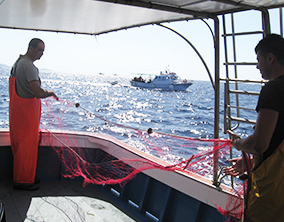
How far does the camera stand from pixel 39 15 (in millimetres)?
3256

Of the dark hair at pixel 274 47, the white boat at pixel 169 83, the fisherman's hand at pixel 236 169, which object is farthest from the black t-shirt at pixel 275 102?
the white boat at pixel 169 83

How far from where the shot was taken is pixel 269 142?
123 cm

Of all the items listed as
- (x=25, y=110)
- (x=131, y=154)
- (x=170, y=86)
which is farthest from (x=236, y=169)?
(x=170, y=86)

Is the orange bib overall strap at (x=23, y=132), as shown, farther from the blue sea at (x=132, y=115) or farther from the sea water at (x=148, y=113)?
the sea water at (x=148, y=113)

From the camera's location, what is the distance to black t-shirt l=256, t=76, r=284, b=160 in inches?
47.2

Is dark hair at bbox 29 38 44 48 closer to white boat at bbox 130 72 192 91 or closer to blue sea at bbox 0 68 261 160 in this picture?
blue sea at bbox 0 68 261 160

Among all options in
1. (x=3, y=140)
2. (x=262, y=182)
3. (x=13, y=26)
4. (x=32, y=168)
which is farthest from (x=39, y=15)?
(x=262, y=182)

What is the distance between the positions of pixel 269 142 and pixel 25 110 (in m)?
2.43

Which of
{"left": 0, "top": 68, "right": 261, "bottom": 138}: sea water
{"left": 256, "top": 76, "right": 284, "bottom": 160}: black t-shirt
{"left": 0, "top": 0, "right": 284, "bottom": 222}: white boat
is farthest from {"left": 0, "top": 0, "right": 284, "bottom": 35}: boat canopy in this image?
{"left": 0, "top": 68, "right": 261, "bottom": 138}: sea water

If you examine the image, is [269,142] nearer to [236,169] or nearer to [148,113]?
[236,169]

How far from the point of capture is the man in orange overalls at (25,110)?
9.16 ft

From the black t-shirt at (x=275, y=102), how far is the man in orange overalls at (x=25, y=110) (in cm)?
218

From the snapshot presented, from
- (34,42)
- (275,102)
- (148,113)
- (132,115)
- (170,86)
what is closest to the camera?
(275,102)

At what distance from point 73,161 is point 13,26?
2.18 metres
